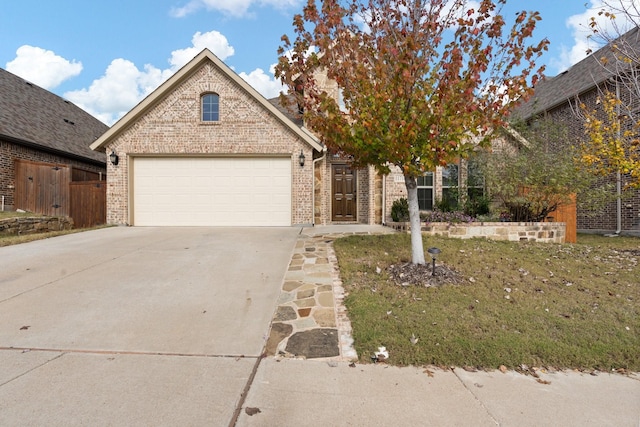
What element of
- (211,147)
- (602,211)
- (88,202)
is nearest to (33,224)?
(88,202)

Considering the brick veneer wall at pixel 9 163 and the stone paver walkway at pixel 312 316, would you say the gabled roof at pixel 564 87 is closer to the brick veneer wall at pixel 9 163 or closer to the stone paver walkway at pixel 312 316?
the stone paver walkway at pixel 312 316

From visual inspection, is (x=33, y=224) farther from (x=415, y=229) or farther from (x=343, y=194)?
(x=415, y=229)

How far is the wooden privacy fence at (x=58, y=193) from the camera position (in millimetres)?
11148

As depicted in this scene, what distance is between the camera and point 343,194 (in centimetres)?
1156

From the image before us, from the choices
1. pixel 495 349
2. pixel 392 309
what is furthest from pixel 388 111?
pixel 495 349

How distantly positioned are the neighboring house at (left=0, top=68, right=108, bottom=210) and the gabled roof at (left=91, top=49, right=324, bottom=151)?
350 centimetres

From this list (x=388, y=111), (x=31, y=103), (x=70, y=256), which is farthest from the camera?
(x=31, y=103)

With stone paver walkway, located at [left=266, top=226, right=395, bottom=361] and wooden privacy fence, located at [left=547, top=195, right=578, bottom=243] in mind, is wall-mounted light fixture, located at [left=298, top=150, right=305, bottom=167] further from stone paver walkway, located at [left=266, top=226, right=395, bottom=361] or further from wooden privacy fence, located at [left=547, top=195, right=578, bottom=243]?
wooden privacy fence, located at [left=547, top=195, right=578, bottom=243]

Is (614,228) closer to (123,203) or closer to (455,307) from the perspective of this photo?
(455,307)

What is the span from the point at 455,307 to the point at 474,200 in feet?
22.2

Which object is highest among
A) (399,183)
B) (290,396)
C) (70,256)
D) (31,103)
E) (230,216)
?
(31,103)

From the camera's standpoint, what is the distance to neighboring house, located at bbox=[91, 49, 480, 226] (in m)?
10.6

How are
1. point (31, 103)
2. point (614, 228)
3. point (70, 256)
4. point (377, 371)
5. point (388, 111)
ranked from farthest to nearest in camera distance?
point (31, 103) < point (614, 228) < point (70, 256) < point (388, 111) < point (377, 371)

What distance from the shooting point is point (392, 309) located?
3668mm
